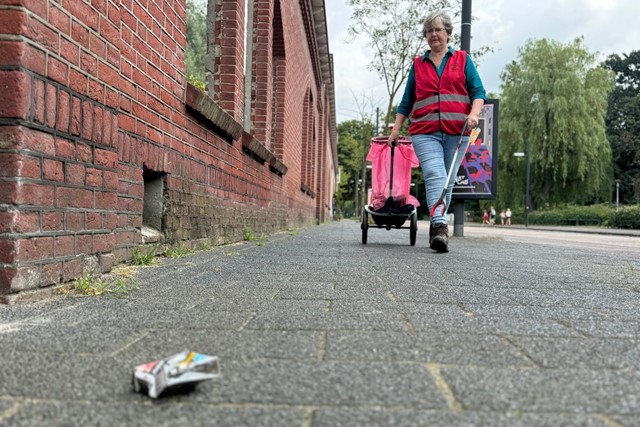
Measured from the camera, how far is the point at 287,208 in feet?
37.8

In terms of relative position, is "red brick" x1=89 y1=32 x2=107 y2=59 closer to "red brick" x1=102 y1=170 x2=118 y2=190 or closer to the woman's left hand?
"red brick" x1=102 y1=170 x2=118 y2=190

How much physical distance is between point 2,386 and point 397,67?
680 inches

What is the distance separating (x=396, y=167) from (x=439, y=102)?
1.13m

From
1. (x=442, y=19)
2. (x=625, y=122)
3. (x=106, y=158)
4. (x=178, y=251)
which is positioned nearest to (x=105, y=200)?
(x=106, y=158)

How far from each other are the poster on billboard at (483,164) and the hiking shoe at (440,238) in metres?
4.14

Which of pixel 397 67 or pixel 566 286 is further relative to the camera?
pixel 397 67

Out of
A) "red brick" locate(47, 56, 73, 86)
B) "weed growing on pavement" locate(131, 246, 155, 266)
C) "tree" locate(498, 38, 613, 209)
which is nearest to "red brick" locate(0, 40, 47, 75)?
"red brick" locate(47, 56, 73, 86)

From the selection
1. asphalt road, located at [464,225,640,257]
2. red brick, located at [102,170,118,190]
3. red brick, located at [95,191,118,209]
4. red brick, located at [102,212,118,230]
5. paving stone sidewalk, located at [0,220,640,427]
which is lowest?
asphalt road, located at [464,225,640,257]

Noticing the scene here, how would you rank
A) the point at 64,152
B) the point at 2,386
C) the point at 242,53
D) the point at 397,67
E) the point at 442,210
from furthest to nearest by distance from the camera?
the point at 397,67
the point at 242,53
the point at 442,210
the point at 64,152
the point at 2,386

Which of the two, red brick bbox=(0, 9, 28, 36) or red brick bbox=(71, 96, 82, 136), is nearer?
red brick bbox=(0, 9, 28, 36)

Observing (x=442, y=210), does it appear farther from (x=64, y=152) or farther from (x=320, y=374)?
(x=320, y=374)

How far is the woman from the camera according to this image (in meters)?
5.42

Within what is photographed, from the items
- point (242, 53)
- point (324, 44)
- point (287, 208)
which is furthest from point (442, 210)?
point (324, 44)

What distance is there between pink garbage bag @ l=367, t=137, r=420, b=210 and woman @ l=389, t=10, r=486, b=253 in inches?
28.7
